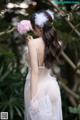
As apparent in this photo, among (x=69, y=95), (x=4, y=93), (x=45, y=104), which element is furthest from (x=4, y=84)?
(x=45, y=104)

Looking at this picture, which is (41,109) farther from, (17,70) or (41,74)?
(17,70)

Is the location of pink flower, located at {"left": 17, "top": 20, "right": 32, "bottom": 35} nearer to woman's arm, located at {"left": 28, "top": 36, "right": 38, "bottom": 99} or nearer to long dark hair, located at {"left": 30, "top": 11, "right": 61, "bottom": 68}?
long dark hair, located at {"left": 30, "top": 11, "right": 61, "bottom": 68}

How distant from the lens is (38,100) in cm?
438

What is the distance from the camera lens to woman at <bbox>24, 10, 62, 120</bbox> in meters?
4.32

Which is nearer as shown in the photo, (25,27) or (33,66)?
(33,66)

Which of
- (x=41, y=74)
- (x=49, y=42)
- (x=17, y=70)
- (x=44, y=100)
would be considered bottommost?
(x=17, y=70)

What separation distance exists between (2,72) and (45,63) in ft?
7.14

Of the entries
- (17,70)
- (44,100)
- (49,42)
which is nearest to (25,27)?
(49,42)

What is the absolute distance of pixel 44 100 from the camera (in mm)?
4418

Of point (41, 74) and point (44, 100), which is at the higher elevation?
point (41, 74)

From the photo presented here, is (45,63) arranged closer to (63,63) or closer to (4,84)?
(4,84)

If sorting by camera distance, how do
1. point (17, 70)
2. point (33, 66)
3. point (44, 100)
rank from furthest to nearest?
1. point (17, 70)
2. point (44, 100)
3. point (33, 66)

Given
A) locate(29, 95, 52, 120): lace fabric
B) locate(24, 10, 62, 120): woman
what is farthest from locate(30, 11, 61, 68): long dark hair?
locate(29, 95, 52, 120): lace fabric

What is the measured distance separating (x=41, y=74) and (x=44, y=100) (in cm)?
24
